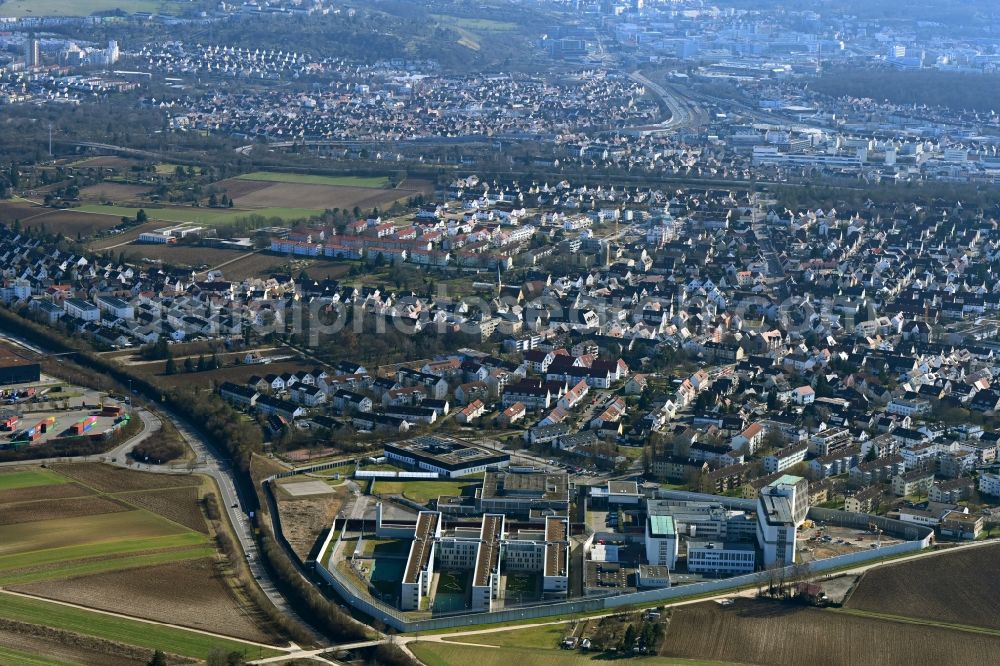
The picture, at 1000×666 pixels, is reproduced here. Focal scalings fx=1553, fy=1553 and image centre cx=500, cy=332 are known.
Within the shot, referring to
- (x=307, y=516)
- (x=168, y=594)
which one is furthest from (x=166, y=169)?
(x=168, y=594)

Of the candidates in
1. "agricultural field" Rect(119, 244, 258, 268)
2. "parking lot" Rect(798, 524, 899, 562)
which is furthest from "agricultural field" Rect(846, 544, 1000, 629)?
"agricultural field" Rect(119, 244, 258, 268)

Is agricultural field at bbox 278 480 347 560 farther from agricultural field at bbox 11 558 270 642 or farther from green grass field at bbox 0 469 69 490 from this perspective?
green grass field at bbox 0 469 69 490

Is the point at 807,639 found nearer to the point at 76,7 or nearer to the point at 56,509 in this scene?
the point at 56,509

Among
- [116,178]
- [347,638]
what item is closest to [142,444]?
[347,638]

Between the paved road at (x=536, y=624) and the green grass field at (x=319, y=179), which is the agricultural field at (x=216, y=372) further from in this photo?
the green grass field at (x=319, y=179)

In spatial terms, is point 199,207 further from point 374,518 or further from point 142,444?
point 374,518

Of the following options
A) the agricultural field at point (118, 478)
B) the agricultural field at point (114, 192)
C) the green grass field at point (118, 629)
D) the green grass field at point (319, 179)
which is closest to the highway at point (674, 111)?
the green grass field at point (319, 179)
